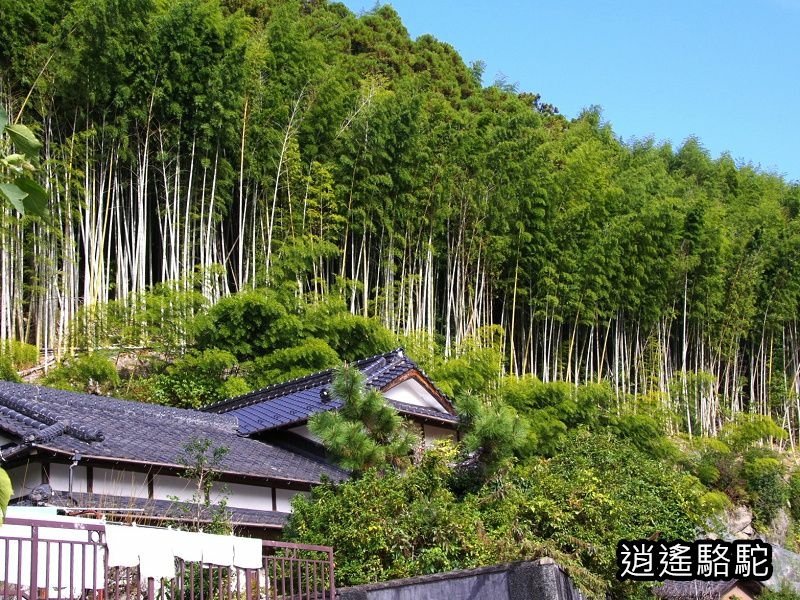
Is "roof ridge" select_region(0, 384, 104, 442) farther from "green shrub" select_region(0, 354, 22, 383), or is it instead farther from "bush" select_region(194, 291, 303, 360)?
"bush" select_region(194, 291, 303, 360)

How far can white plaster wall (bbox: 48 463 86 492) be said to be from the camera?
754 centimetres

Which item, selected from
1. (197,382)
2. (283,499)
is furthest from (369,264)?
(283,499)

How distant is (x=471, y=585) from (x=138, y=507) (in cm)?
279

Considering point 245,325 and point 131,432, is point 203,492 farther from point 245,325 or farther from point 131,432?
point 245,325

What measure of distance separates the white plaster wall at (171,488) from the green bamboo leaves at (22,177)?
6.73 m

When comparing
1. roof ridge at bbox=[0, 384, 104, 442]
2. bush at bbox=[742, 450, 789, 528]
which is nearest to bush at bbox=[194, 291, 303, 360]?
roof ridge at bbox=[0, 384, 104, 442]

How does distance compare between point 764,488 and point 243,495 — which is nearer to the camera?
point 243,495

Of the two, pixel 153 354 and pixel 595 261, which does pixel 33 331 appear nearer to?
pixel 153 354

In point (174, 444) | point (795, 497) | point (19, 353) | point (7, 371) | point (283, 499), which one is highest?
point (19, 353)

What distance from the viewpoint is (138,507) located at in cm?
771

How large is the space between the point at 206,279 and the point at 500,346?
17.6 feet

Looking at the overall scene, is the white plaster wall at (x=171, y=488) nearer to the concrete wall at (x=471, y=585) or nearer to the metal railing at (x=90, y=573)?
the metal railing at (x=90, y=573)

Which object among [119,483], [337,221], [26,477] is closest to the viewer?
[26,477]

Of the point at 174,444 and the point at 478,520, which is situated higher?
the point at 174,444
